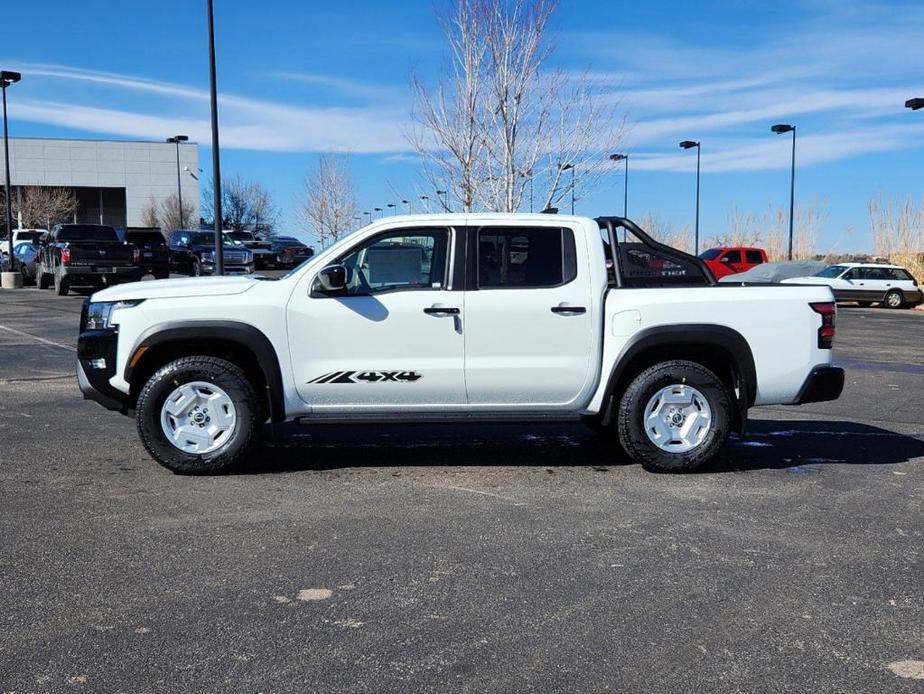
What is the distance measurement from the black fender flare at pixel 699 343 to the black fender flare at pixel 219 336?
2291 mm

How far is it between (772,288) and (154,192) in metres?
85.8

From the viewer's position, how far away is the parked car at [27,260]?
34.2 m

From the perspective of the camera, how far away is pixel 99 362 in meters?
6.43

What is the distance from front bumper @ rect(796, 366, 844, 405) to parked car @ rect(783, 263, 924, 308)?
990 inches

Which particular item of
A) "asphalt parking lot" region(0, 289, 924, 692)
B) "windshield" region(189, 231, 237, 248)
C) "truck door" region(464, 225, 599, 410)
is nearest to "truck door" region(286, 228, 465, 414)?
"truck door" region(464, 225, 599, 410)

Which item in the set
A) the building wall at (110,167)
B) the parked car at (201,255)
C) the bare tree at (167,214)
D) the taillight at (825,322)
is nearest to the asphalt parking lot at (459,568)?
the taillight at (825,322)

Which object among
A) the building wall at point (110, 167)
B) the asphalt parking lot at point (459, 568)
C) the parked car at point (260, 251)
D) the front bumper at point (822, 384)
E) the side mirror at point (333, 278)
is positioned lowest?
the asphalt parking lot at point (459, 568)

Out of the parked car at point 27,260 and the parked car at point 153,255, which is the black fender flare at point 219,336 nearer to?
the parked car at point 153,255

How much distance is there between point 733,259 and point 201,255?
20220mm

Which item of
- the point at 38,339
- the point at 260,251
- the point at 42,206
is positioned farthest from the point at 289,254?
the point at 42,206

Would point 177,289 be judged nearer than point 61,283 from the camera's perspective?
Yes

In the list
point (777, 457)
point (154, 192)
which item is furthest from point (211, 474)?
point (154, 192)

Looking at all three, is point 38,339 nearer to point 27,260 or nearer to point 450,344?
point 450,344

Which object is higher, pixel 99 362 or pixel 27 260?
pixel 27 260
